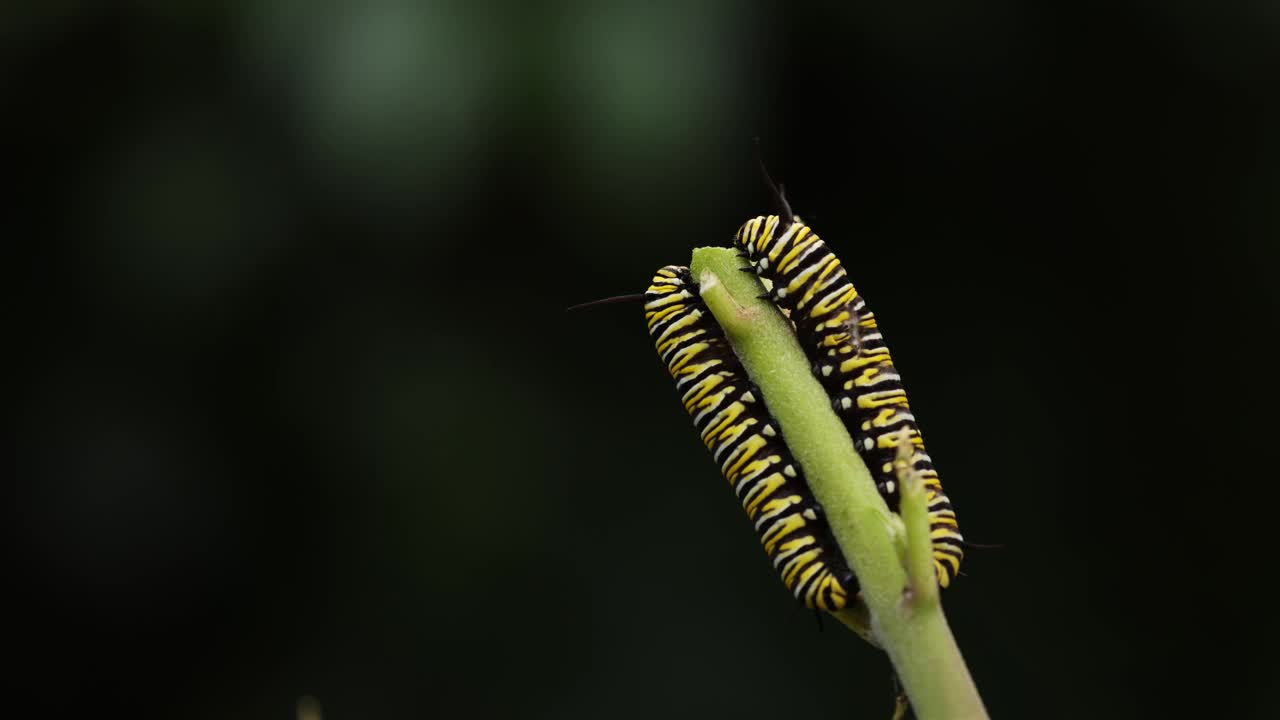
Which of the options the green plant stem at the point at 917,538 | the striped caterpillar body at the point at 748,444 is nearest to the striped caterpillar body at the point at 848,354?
the striped caterpillar body at the point at 748,444

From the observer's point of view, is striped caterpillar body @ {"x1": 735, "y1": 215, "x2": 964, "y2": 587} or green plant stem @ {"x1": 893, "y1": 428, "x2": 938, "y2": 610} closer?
green plant stem @ {"x1": 893, "y1": 428, "x2": 938, "y2": 610}

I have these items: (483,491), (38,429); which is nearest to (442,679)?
(483,491)

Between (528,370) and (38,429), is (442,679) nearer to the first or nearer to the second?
(528,370)

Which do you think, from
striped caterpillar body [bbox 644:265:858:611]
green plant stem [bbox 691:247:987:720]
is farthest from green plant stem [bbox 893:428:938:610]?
striped caterpillar body [bbox 644:265:858:611]

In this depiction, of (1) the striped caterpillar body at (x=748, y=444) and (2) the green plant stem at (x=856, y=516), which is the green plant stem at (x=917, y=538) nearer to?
(2) the green plant stem at (x=856, y=516)

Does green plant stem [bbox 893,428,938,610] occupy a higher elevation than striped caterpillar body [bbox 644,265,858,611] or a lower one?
lower

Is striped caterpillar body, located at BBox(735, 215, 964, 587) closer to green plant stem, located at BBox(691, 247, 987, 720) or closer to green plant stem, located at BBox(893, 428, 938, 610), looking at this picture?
green plant stem, located at BBox(691, 247, 987, 720)

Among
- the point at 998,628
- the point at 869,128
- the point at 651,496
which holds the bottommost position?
the point at 998,628

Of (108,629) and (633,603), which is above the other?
(108,629)
